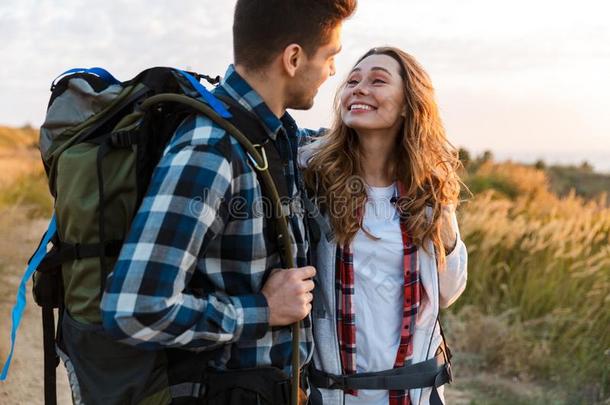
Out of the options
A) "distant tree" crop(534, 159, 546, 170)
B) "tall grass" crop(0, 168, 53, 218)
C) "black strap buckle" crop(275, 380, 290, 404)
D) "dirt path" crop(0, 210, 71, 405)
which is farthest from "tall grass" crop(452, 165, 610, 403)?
"distant tree" crop(534, 159, 546, 170)

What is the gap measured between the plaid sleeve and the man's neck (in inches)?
13.5

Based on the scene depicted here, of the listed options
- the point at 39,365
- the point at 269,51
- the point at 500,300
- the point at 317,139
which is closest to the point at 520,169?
the point at 500,300

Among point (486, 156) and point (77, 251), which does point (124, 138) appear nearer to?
point (77, 251)

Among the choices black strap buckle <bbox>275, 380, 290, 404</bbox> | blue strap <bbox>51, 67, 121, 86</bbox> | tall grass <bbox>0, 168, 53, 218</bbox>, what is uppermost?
blue strap <bbox>51, 67, 121, 86</bbox>

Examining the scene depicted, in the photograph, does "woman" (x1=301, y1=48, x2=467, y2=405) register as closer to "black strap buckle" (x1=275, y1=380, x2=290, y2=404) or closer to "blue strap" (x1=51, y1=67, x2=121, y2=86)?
"black strap buckle" (x1=275, y1=380, x2=290, y2=404)

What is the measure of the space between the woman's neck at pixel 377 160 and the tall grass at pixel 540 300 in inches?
128

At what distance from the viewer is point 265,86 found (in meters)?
2.04

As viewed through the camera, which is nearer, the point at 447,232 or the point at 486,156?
the point at 447,232

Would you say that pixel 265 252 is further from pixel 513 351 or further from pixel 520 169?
pixel 520 169

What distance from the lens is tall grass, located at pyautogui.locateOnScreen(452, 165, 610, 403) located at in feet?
Result: 17.9

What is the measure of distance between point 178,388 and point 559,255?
4888mm

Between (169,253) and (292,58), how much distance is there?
2.33 ft

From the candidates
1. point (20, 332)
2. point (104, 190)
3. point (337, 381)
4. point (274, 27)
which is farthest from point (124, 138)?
point (20, 332)

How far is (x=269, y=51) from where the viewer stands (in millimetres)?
2020
